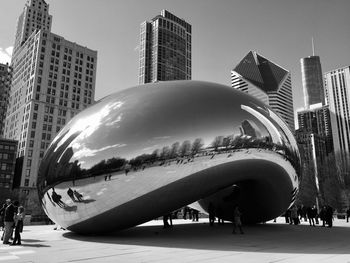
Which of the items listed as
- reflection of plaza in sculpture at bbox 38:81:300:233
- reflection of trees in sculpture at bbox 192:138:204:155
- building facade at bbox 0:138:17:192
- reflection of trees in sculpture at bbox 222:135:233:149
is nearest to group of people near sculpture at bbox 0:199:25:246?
reflection of plaza in sculpture at bbox 38:81:300:233

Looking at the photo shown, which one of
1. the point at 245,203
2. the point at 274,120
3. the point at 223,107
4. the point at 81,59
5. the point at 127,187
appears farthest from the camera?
the point at 81,59

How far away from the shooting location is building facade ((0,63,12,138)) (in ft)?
424

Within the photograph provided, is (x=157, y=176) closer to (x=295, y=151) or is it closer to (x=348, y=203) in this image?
(x=295, y=151)

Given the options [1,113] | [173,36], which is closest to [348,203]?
[1,113]

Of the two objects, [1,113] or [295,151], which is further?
[1,113]

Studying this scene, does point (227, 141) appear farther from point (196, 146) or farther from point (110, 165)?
point (110, 165)

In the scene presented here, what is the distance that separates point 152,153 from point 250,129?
3.50 meters

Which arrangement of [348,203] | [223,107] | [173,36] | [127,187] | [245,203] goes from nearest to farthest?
1. [127,187]
2. [223,107]
3. [245,203]
4. [348,203]
5. [173,36]

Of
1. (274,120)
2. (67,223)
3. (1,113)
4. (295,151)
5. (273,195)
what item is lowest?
(67,223)

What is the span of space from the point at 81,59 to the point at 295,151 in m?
114

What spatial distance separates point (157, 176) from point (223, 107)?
315cm

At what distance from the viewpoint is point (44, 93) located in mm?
110188

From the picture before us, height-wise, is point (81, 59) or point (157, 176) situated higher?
point (81, 59)

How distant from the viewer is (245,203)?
51.6ft
